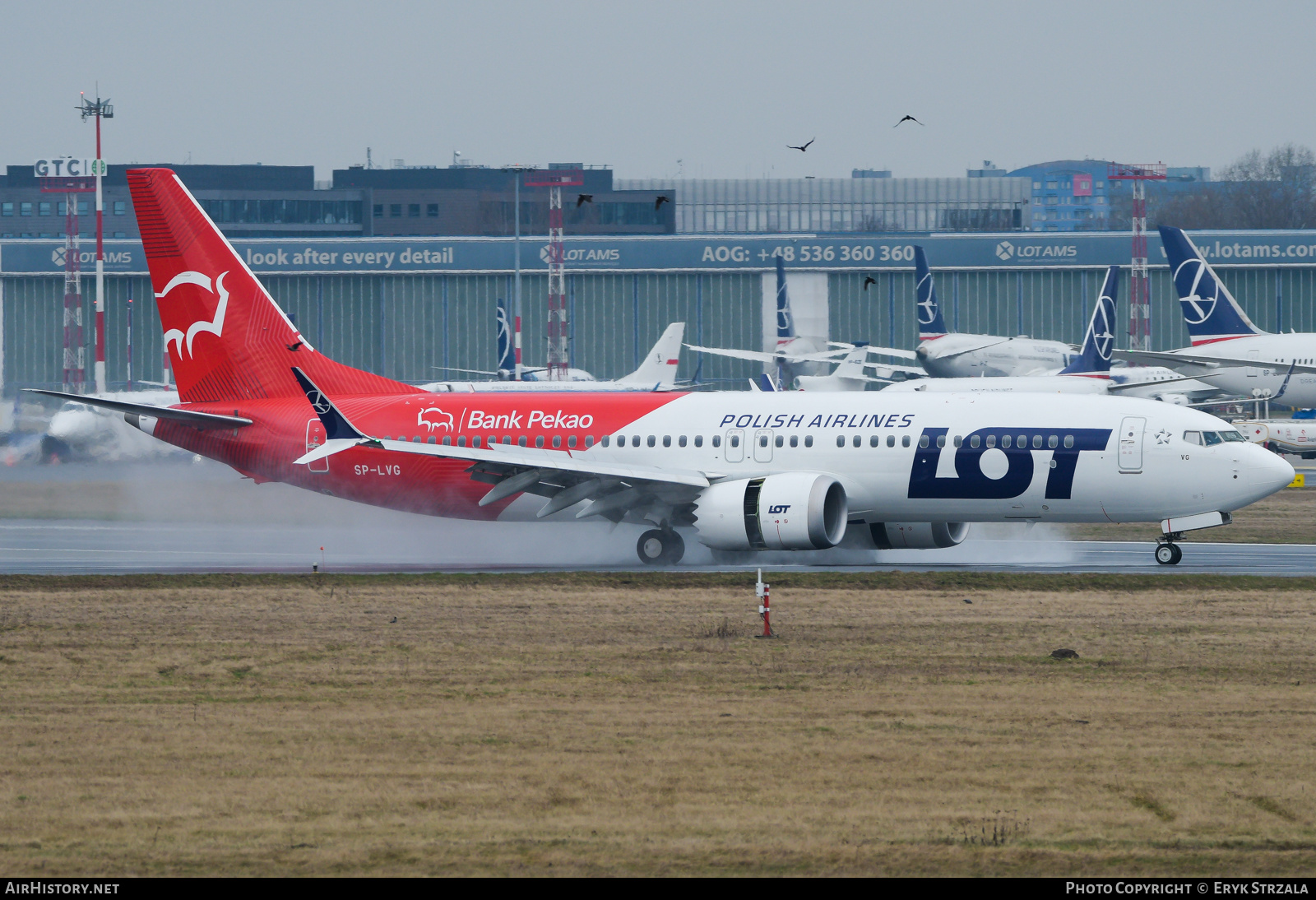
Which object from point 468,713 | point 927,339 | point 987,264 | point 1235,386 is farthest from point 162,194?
point 987,264

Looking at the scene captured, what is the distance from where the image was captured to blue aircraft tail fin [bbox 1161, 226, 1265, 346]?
69688 millimetres

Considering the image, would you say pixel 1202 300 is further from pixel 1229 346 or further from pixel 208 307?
pixel 208 307

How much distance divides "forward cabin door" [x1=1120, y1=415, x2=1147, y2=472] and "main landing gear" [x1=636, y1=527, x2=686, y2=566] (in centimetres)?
955

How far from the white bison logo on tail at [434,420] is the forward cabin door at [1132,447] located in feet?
49.7

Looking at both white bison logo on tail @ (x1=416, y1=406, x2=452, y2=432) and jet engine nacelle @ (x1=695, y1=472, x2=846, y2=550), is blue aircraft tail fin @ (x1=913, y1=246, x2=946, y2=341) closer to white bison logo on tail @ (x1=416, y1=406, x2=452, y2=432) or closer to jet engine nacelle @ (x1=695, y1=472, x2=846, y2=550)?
white bison logo on tail @ (x1=416, y1=406, x2=452, y2=432)

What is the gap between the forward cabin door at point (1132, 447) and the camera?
109 ft

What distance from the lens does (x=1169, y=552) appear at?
33781 mm

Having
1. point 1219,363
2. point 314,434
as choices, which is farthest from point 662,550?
point 1219,363

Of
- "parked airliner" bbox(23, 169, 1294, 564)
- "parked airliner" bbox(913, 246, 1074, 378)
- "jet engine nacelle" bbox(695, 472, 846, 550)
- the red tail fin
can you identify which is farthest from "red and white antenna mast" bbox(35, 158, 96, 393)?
"jet engine nacelle" bbox(695, 472, 846, 550)

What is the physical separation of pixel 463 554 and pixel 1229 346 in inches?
1720

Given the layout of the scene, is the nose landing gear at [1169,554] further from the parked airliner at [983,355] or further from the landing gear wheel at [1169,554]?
the parked airliner at [983,355]

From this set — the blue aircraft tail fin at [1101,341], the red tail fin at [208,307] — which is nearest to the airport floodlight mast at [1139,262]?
the blue aircraft tail fin at [1101,341]

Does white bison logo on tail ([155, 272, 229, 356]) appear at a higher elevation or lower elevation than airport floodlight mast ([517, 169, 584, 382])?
lower

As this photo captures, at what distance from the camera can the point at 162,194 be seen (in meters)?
38.2
